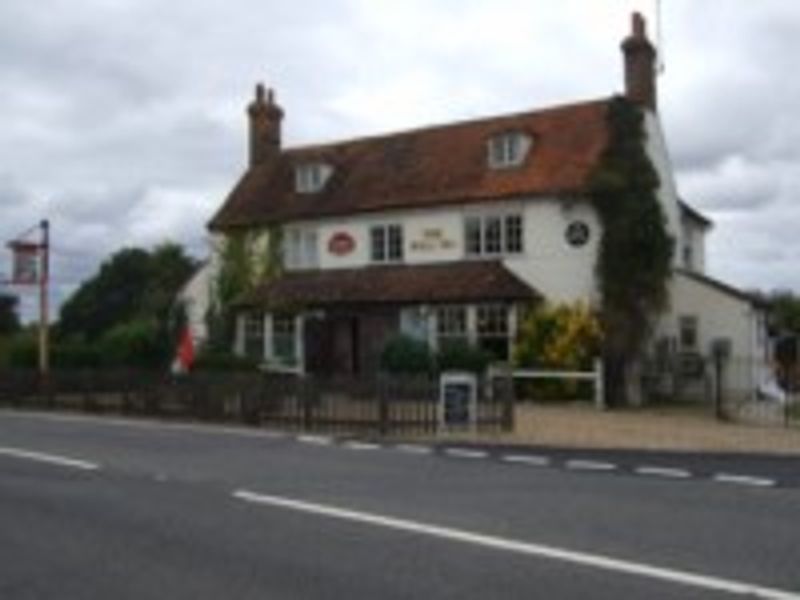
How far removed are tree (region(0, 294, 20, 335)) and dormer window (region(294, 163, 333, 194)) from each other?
32.8m

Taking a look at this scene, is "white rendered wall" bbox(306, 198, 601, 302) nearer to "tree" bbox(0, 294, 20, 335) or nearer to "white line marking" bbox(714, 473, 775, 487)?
"white line marking" bbox(714, 473, 775, 487)

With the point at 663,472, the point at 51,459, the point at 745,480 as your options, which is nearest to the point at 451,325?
the point at 51,459

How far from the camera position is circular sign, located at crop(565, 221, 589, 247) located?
126ft

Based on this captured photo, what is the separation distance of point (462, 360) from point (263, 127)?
50.8 ft

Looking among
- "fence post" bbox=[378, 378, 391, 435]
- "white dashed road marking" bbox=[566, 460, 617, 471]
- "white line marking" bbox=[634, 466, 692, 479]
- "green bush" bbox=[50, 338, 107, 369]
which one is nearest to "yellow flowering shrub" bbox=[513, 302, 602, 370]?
"fence post" bbox=[378, 378, 391, 435]

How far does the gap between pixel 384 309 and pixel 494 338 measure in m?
3.70

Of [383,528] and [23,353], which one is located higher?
[23,353]

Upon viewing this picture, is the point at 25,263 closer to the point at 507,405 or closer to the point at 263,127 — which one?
the point at 263,127

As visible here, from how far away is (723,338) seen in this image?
3838cm

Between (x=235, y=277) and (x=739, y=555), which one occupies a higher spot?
(x=235, y=277)

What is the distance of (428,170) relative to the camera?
42.6m

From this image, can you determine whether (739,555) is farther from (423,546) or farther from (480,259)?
(480,259)

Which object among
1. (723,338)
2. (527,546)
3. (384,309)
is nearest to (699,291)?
(723,338)

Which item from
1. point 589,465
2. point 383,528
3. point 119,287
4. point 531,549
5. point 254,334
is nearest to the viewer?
point 531,549
